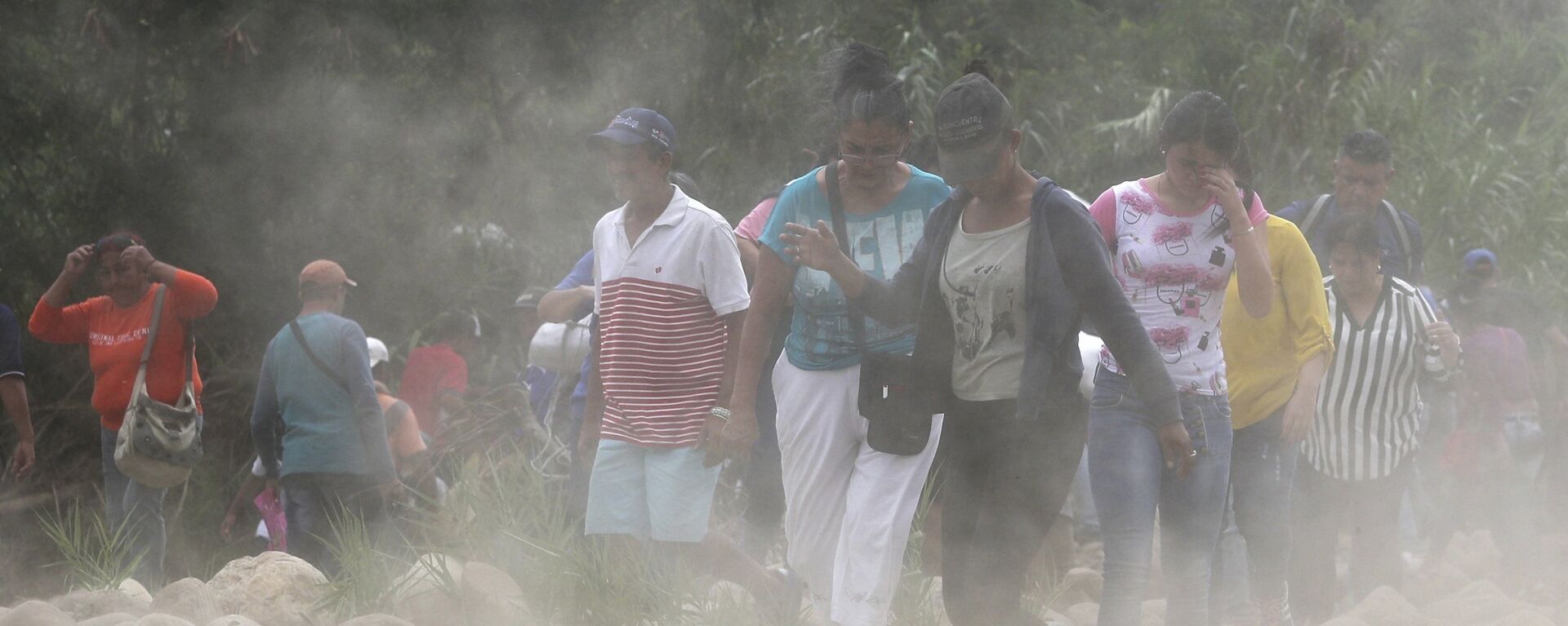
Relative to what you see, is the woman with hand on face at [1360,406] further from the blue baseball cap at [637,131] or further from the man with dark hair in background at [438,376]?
the man with dark hair in background at [438,376]

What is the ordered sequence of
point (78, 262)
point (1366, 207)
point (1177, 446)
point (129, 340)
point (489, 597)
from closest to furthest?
point (1177, 446), point (489, 597), point (1366, 207), point (78, 262), point (129, 340)

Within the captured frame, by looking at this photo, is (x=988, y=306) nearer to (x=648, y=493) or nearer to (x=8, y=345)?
(x=648, y=493)

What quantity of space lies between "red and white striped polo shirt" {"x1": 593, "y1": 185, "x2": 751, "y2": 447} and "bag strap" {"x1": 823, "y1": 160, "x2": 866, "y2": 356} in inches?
24.2

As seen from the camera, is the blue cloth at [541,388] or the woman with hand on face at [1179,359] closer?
the woman with hand on face at [1179,359]

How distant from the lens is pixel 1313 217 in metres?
5.37

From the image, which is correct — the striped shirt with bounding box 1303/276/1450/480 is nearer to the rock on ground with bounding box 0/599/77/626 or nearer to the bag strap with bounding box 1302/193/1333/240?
the bag strap with bounding box 1302/193/1333/240

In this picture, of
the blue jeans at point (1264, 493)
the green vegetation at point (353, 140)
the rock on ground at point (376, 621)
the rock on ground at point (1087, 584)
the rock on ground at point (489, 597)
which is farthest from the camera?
the green vegetation at point (353, 140)

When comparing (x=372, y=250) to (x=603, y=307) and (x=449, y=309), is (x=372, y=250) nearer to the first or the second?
(x=449, y=309)

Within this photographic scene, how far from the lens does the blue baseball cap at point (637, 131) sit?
14.9 ft

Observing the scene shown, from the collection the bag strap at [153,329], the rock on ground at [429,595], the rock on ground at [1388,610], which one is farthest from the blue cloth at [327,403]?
the rock on ground at [1388,610]

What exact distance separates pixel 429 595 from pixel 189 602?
2.60 ft

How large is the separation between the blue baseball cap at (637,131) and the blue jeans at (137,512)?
2.66 m

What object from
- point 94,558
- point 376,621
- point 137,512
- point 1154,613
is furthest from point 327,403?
point 1154,613

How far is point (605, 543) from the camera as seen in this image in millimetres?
4531
